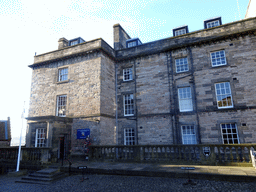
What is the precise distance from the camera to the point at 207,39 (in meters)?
13.9

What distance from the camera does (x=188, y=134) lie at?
528 inches

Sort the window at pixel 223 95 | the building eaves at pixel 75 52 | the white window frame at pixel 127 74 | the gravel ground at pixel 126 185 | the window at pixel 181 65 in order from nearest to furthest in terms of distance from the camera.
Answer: the gravel ground at pixel 126 185 → the window at pixel 223 95 → the window at pixel 181 65 → the building eaves at pixel 75 52 → the white window frame at pixel 127 74

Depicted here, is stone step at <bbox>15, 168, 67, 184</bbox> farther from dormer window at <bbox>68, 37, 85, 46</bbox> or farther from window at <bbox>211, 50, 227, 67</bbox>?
dormer window at <bbox>68, 37, 85, 46</bbox>

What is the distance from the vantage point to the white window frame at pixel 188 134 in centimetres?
1319

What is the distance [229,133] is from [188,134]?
2833mm

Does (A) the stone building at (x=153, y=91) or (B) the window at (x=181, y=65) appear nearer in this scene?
(A) the stone building at (x=153, y=91)

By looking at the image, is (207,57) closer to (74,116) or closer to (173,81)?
(173,81)

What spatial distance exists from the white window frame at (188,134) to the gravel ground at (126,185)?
6.83m

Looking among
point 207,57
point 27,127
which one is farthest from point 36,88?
point 207,57

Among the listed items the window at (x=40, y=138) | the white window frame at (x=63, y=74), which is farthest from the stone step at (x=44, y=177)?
the white window frame at (x=63, y=74)

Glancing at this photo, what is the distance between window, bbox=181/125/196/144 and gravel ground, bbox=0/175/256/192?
684 centimetres

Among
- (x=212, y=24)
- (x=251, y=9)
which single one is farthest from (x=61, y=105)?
(x=251, y=9)

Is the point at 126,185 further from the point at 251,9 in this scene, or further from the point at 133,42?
the point at 251,9

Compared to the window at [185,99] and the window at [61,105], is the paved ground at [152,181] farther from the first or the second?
the window at [61,105]
